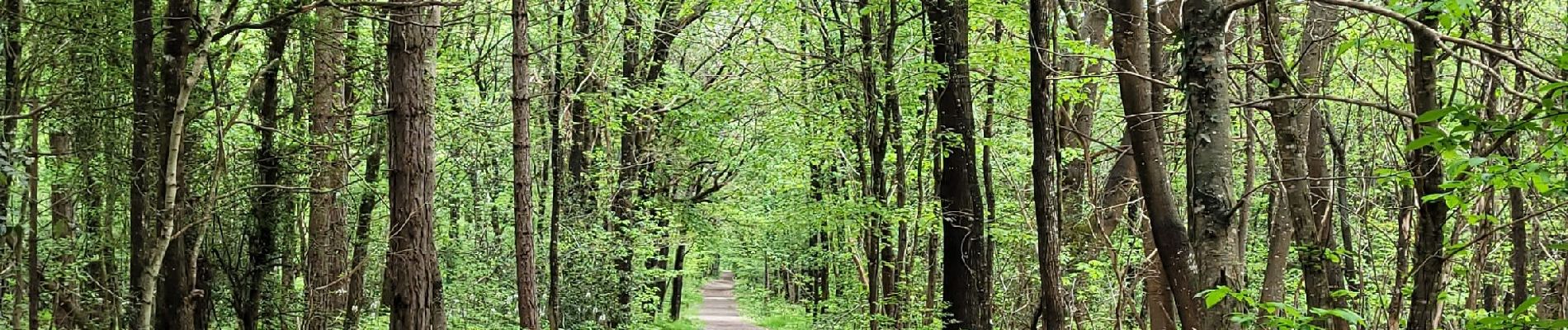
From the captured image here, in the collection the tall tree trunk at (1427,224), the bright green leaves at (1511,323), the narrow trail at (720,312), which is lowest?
the narrow trail at (720,312)

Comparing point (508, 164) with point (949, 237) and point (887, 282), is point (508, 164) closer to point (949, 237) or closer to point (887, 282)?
point (887, 282)

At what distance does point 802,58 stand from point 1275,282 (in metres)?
6.36

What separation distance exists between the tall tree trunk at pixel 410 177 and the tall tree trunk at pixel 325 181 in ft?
4.65

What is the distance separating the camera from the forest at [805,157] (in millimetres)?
6539

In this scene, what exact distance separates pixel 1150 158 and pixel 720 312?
99.3 ft

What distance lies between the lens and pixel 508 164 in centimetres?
1831

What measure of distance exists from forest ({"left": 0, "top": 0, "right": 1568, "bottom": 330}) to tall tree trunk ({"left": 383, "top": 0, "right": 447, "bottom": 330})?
0.02 meters

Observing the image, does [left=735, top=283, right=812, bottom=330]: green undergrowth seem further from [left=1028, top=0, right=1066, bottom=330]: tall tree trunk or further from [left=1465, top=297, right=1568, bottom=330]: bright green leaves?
[left=1465, top=297, right=1568, bottom=330]: bright green leaves

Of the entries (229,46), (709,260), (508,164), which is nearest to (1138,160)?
(229,46)

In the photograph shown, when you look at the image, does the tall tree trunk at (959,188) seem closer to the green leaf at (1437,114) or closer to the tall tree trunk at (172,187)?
the green leaf at (1437,114)

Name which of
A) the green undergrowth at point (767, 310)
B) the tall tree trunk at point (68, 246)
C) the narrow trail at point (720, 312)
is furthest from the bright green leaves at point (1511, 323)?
the narrow trail at point (720, 312)

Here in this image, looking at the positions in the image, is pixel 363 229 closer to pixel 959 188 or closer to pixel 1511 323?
pixel 959 188

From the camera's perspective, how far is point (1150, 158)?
336 inches

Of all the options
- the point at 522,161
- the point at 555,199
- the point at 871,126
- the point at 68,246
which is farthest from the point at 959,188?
the point at 68,246
